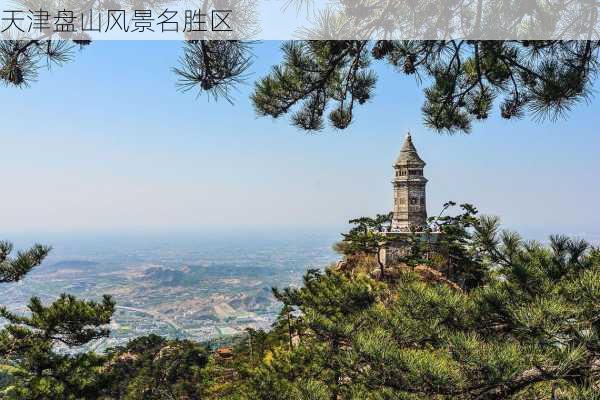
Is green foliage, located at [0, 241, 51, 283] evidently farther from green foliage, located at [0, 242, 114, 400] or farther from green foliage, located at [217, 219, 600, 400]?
green foliage, located at [217, 219, 600, 400]

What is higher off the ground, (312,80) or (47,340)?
(312,80)

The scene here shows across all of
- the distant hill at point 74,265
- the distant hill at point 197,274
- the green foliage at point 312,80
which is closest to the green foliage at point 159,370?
the green foliage at point 312,80

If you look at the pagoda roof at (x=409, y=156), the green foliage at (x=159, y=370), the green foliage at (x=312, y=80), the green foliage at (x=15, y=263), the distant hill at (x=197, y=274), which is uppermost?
the pagoda roof at (x=409, y=156)

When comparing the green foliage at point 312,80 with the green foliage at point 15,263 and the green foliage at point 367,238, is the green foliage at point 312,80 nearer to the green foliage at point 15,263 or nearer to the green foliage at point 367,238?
the green foliage at point 15,263

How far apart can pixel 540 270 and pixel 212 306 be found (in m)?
82.1

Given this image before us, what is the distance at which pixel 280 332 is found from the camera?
13.4 meters

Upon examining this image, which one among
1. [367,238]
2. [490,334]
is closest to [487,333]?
[490,334]

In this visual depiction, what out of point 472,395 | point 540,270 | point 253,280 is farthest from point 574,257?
point 253,280

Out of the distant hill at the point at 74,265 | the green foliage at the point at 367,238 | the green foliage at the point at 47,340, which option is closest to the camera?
the green foliage at the point at 47,340

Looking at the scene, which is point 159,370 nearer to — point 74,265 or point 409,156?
point 409,156

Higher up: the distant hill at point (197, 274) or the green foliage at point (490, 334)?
the green foliage at point (490, 334)

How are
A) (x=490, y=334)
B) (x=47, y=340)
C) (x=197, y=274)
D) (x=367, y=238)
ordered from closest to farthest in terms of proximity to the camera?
(x=490, y=334) < (x=47, y=340) < (x=367, y=238) < (x=197, y=274)

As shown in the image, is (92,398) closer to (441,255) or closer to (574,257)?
(574,257)

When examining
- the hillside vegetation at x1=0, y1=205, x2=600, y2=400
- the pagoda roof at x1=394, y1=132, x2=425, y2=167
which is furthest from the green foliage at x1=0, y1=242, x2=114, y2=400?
the pagoda roof at x1=394, y1=132, x2=425, y2=167
